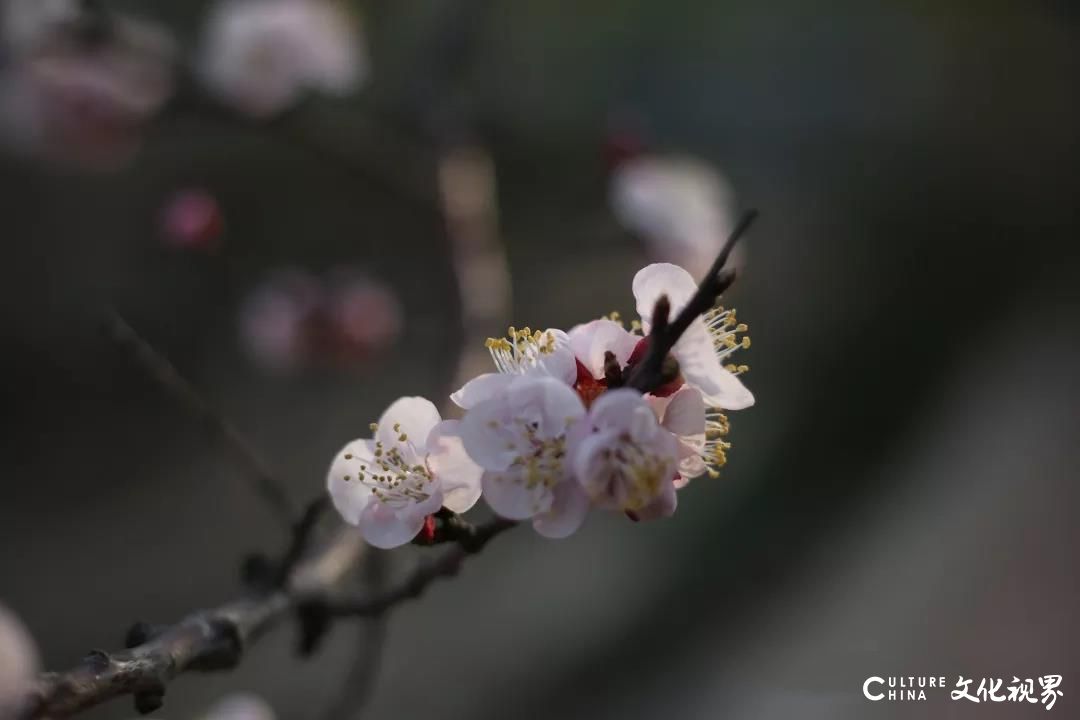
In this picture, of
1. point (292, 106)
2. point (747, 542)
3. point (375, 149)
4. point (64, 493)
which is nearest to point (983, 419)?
point (747, 542)

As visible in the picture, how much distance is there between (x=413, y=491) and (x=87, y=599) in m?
1.50

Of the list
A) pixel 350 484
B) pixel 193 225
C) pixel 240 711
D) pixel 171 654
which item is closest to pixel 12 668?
pixel 171 654

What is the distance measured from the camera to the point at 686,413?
0.50 m

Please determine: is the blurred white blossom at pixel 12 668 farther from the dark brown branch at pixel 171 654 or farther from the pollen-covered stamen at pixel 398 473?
the pollen-covered stamen at pixel 398 473

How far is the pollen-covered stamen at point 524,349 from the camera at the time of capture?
535 millimetres

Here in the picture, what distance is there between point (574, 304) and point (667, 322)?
165 cm

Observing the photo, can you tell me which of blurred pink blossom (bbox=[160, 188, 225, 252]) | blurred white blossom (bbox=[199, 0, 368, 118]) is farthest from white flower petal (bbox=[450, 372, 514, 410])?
blurred white blossom (bbox=[199, 0, 368, 118])

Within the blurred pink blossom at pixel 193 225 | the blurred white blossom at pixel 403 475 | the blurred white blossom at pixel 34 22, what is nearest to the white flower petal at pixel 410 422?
the blurred white blossom at pixel 403 475

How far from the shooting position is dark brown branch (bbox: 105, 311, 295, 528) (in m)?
0.68

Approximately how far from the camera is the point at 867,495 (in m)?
2.02

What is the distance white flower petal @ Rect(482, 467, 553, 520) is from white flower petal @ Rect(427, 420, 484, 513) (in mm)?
21

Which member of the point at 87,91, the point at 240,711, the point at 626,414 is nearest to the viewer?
the point at 626,414

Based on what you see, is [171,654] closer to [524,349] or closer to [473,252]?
[524,349]

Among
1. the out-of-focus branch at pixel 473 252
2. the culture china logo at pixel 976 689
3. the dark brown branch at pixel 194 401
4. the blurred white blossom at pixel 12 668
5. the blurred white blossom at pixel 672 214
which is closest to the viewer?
the blurred white blossom at pixel 12 668
